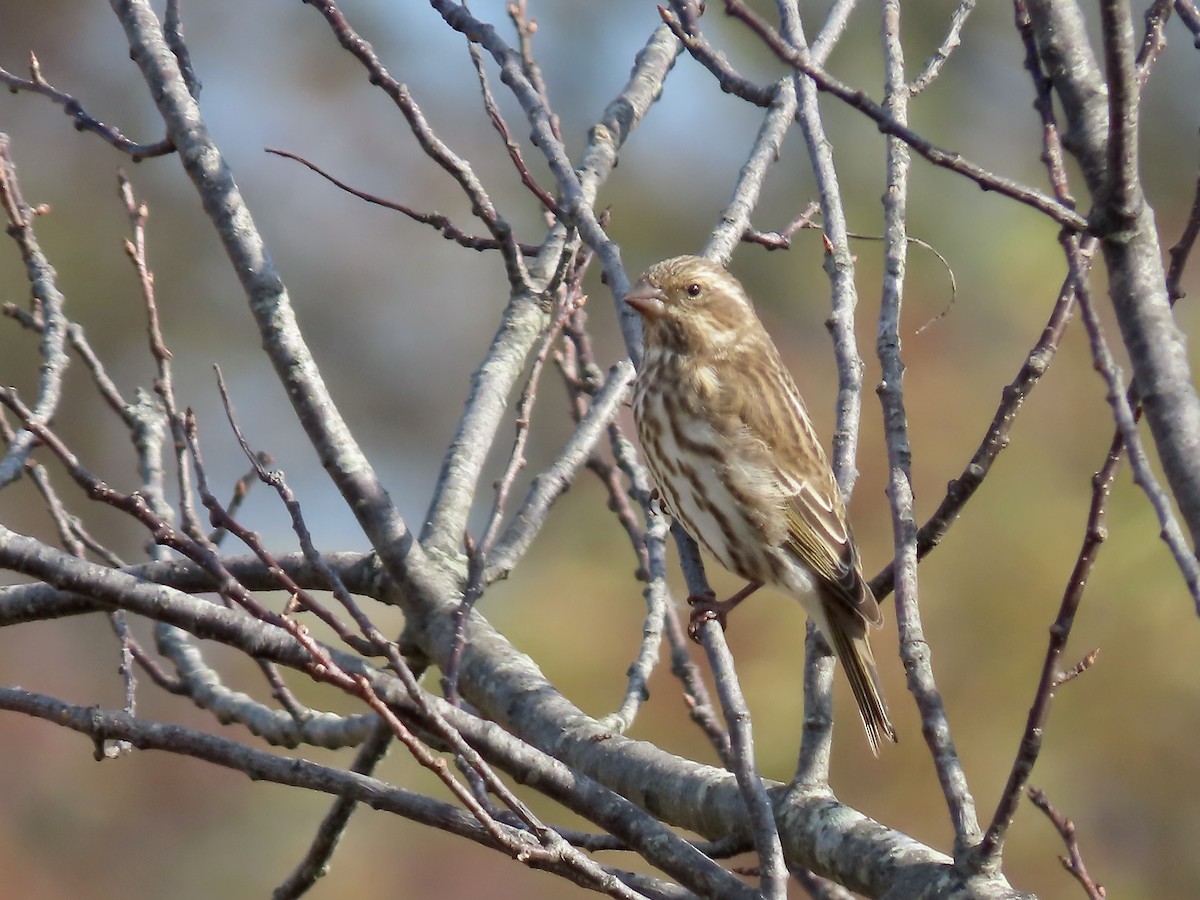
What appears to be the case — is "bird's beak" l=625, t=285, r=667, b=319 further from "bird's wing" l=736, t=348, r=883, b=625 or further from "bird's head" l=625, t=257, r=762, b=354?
"bird's wing" l=736, t=348, r=883, b=625

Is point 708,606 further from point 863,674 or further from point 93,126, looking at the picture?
point 93,126

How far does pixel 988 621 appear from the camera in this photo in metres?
7.64

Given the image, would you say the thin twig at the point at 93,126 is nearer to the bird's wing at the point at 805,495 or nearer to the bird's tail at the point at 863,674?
the bird's wing at the point at 805,495

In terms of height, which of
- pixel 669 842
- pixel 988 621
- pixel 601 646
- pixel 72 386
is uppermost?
pixel 72 386

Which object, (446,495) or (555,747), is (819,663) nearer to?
(555,747)

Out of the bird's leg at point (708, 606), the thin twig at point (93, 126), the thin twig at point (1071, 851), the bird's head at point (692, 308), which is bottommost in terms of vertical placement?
the thin twig at point (1071, 851)

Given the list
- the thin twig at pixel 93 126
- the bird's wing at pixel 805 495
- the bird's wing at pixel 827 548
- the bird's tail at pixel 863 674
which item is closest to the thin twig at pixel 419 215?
the thin twig at pixel 93 126

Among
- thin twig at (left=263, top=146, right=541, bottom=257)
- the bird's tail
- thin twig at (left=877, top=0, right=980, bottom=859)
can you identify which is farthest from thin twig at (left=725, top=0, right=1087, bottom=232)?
the bird's tail

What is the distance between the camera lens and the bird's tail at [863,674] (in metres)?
4.39

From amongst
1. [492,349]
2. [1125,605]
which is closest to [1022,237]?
[1125,605]

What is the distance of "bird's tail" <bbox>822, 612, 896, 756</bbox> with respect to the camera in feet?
14.4

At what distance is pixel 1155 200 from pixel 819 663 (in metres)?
9.59

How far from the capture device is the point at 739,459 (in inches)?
186

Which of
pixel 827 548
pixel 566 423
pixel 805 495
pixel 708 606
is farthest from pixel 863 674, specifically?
pixel 566 423
